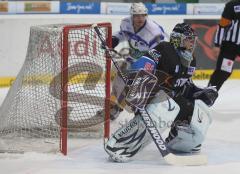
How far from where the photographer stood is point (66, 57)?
4.19m

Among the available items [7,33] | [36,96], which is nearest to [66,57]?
[36,96]

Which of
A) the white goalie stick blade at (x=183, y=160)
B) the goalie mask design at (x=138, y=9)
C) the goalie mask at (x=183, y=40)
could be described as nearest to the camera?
the white goalie stick blade at (x=183, y=160)

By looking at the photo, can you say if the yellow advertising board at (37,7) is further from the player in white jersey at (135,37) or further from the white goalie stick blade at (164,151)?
the white goalie stick blade at (164,151)

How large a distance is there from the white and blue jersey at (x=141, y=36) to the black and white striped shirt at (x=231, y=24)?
0.65 m

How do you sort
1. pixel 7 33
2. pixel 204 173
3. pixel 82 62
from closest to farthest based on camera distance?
pixel 204 173 < pixel 82 62 < pixel 7 33

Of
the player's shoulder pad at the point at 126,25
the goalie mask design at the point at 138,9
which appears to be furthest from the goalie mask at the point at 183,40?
the player's shoulder pad at the point at 126,25

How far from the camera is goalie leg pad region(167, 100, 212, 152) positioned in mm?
4215

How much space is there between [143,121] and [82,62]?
3.87 ft

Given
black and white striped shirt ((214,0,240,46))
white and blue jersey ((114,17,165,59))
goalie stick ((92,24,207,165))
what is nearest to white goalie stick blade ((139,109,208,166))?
goalie stick ((92,24,207,165))

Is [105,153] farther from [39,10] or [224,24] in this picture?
[39,10]

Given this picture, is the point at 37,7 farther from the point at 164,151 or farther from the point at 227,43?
the point at 164,151

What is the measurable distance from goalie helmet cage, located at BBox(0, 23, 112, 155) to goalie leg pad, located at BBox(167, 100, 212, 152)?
67 cm

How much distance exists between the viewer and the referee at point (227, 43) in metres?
5.77

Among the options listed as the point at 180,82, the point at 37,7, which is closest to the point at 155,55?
the point at 180,82
